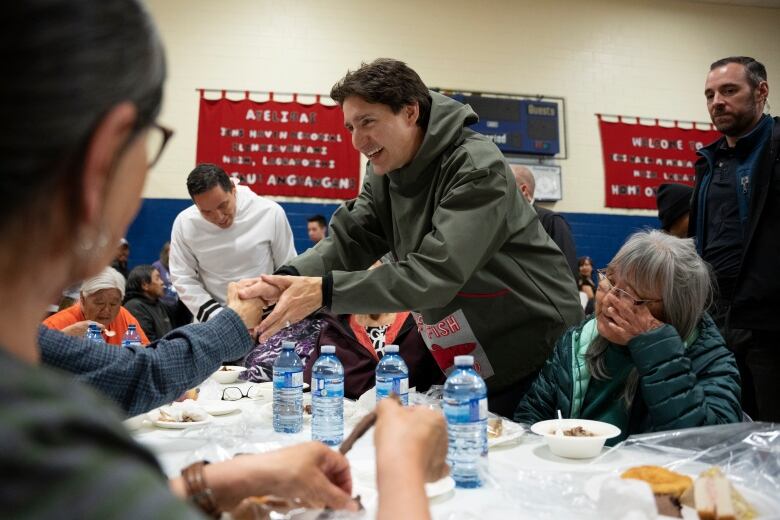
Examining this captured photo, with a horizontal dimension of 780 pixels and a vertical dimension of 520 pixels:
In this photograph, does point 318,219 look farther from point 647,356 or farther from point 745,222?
point 647,356

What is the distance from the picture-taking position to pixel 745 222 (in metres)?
2.49

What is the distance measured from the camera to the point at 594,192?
20.8 feet

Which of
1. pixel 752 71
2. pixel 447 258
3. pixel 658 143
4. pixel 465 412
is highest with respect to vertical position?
pixel 658 143

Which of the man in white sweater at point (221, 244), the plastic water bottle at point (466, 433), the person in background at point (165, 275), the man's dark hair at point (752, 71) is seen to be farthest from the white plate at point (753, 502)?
the person in background at point (165, 275)

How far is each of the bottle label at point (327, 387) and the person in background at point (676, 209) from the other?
255cm

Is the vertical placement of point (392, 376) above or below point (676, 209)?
below

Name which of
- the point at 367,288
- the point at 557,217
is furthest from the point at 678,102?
the point at 367,288

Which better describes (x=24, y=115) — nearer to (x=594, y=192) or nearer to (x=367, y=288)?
(x=367, y=288)

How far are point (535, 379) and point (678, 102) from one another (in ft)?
19.3

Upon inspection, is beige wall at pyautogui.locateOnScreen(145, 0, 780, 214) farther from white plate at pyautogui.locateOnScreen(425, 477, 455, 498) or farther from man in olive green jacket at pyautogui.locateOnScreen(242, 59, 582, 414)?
white plate at pyautogui.locateOnScreen(425, 477, 455, 498)

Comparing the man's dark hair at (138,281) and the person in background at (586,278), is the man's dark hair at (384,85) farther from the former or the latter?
the person in background at (586,278)

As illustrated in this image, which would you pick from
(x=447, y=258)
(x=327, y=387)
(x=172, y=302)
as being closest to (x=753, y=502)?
(x=447, y=258)

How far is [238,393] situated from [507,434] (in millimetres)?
1112

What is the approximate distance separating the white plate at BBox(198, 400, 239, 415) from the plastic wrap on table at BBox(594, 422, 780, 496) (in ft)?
3.67
